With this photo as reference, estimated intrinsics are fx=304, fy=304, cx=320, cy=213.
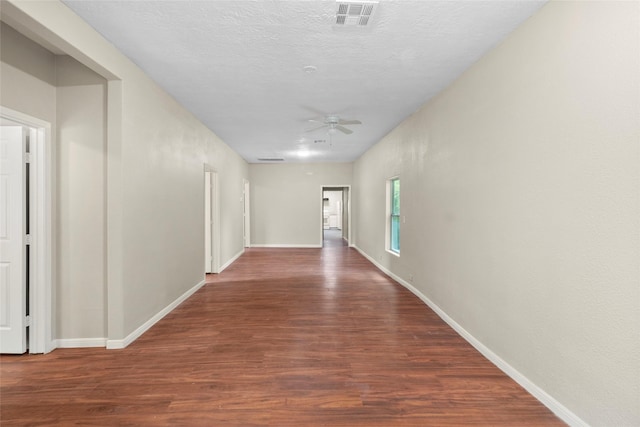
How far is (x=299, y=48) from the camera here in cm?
259

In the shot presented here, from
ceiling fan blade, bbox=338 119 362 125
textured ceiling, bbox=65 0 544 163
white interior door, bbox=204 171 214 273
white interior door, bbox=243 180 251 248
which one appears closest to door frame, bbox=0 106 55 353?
textured ceiling, bbox=65 0 544 163

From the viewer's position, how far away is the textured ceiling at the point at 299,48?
2.10m

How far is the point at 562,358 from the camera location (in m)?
1.89

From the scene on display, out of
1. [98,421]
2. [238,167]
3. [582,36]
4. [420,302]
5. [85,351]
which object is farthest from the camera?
[238,167]

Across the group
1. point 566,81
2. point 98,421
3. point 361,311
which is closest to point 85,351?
point 98,421

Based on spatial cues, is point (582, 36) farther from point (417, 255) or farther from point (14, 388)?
point (14, 388)

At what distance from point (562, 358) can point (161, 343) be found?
3.25 m

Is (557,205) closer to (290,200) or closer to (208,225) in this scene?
(208,225)

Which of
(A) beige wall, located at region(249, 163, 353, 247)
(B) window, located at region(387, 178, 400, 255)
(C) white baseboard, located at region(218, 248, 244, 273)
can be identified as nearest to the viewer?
(B) window, located at region(387, 178, 400, 255)

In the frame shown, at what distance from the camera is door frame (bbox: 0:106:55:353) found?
2.66 m

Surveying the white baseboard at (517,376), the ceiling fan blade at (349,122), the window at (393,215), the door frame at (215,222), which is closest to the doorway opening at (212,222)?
the door frame at (215,222)

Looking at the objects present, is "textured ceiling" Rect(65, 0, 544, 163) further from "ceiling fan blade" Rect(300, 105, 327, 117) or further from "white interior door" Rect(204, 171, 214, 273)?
"white interior door" Rect(204, 171, 214, 273)

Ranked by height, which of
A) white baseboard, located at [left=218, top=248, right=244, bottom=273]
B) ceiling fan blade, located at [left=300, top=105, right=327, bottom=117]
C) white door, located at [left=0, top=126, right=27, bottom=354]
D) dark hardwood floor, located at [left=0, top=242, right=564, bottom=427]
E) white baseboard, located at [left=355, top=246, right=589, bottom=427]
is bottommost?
dark hardwood floor, located at [left=0, top=242, right=564, bottom=427]

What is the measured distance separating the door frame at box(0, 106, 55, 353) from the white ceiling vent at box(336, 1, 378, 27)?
268cm
